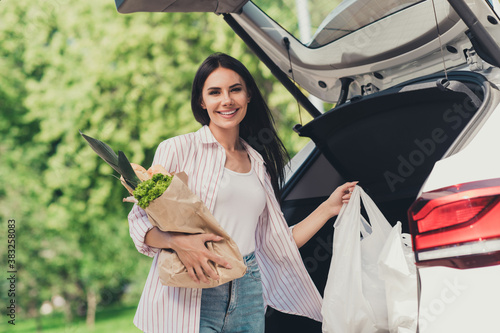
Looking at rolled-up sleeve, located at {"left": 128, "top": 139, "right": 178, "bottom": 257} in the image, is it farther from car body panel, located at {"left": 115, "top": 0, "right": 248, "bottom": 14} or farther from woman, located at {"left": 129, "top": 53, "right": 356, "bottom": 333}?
car body panel, located at {"left": 115, "top": 0, "right": 248, "bottom": 14}

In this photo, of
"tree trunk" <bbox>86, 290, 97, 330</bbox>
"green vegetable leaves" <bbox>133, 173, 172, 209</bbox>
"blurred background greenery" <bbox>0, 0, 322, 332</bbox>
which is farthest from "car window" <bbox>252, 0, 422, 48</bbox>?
"tree trunk" <bbox>86, 290, 97, 330</bbox>

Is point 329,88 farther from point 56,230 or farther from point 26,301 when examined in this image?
point 26,301

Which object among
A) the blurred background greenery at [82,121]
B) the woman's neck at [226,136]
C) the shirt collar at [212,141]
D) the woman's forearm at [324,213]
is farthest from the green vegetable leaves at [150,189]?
the blurred background greenery at [82,121]

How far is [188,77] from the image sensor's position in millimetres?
10086

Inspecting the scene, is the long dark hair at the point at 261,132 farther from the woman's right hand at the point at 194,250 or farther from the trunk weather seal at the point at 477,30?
the trunk weather seal at the point at 477,30

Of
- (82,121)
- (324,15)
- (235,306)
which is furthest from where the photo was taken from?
(82,121)

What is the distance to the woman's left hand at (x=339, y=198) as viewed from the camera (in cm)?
226

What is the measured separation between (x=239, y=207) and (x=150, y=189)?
Answer: 0.54 metres

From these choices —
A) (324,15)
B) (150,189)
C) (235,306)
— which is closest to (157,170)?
(150,189)

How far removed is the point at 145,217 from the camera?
193 cm

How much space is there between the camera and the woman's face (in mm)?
2197

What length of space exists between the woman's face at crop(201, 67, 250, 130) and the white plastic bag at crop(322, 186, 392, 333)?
0.58 meters

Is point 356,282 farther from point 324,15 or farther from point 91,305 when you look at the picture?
point 91,305

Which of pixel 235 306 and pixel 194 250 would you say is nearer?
pixel 194 250
